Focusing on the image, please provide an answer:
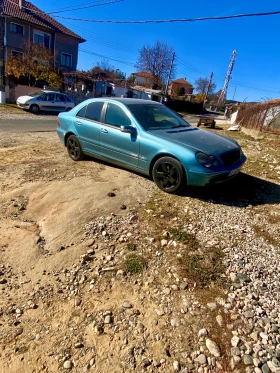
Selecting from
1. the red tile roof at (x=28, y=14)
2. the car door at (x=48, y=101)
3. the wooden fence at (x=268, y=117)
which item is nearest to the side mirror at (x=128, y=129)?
the wooden fence at (x=268, y=117)

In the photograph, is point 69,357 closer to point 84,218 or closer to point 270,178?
point 84,218

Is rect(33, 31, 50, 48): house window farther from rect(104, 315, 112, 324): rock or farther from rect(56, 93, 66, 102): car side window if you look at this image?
rect(104, 315, 112, 324): rock

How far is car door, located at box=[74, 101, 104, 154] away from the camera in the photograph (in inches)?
216

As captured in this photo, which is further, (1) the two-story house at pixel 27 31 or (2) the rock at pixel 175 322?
(1) the two-story house at pixel 27 31

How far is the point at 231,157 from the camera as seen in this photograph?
14.8 ft

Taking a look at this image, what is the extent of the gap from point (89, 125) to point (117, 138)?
93cm

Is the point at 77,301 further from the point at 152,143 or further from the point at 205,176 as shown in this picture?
the point at 152,143

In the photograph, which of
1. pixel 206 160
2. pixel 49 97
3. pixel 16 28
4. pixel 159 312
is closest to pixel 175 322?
pixel 159 312

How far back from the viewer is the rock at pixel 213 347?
2.03 metres

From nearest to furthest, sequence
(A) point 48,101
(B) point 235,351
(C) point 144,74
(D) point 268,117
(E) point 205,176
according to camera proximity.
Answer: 1. (B) point 235,351
2. (E) point 205,176
3. (D) point 268,117
4. (A) point 48,101
5. (C) point 144,74

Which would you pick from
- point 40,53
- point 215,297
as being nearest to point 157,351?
point 215,297

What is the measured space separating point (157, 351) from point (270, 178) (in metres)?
5.18

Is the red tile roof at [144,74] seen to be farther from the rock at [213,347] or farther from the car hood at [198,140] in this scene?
the rock at [213,347]

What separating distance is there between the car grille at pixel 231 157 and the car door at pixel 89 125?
2.64m
